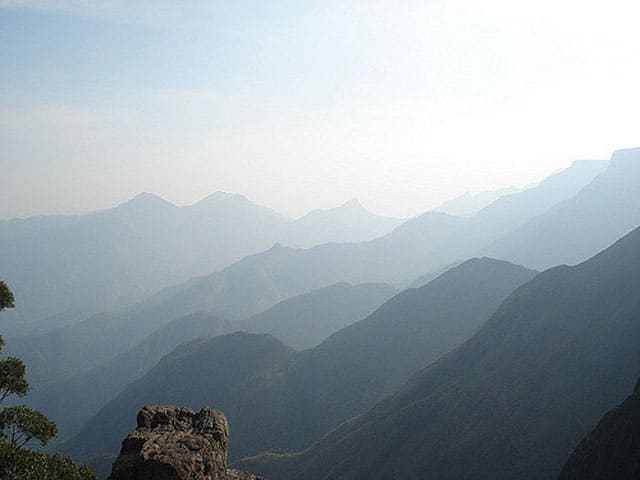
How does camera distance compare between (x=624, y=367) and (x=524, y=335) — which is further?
(x=524, y=335)

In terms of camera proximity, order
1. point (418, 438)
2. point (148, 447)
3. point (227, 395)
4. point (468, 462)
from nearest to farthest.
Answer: point (148, 447), point (468, 462), point (418, 438), point (227, 395)

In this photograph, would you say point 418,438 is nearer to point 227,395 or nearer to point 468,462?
point 468,462

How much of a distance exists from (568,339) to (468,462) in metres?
28.0

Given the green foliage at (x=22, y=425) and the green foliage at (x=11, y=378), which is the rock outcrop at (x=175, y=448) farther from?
the green foliage at (x=11, y=378)

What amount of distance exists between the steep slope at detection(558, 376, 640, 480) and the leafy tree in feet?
116

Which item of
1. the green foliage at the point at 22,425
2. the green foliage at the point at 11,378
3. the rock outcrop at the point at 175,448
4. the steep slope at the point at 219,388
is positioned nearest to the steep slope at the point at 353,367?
the steep slope at the point at 219,388

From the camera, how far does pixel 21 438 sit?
19406 mm

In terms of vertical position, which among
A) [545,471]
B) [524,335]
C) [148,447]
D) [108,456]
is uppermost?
[148,447]

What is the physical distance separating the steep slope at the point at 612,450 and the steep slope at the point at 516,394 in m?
13.3

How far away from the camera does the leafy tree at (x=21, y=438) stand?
14.0 m

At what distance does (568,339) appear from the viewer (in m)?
75.6

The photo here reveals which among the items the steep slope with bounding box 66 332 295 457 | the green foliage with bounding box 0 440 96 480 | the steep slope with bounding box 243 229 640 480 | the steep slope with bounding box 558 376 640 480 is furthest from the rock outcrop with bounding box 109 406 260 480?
the steep slope with bounding box 66 332 295 457

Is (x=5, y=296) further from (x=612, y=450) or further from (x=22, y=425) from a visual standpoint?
(x=612, y=450)

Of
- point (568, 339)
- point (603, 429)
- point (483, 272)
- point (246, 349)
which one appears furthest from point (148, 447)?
point (246, 349)
